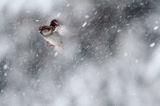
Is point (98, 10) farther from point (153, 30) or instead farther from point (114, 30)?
point (153, 30)

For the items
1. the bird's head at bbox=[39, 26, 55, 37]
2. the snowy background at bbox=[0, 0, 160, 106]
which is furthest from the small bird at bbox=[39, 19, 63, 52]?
the snowy background at bbox=[0, 0, 160, 106]

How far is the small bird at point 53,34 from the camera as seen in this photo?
A: 318 inches

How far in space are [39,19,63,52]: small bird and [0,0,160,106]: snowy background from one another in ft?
0.75

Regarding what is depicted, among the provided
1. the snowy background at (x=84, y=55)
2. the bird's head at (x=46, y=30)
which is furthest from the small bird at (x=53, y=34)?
the snowy background at (x=84, y=55)

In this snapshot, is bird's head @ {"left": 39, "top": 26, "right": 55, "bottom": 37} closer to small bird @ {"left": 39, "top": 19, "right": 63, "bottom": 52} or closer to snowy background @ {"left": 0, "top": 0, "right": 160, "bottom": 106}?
small bird @ {"left": 39, "top": 19, "right": 63, "bottom": 52}

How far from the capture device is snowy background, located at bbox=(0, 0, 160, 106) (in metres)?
7.58

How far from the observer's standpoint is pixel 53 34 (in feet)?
27.2

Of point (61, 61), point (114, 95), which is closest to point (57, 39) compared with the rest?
point (61, 61)

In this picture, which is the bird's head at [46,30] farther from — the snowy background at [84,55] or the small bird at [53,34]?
the snowy background at [84,55]

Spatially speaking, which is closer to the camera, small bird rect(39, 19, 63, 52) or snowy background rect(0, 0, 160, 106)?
snowy background rect(0, 0, 160, 106)

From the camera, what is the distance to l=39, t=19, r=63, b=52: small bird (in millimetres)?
8070

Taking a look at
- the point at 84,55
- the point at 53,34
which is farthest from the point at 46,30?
the point at 84,55

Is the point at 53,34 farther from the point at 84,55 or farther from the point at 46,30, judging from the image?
the point at 84,55

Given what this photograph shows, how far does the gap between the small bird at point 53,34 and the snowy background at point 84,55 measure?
0.75 ft
